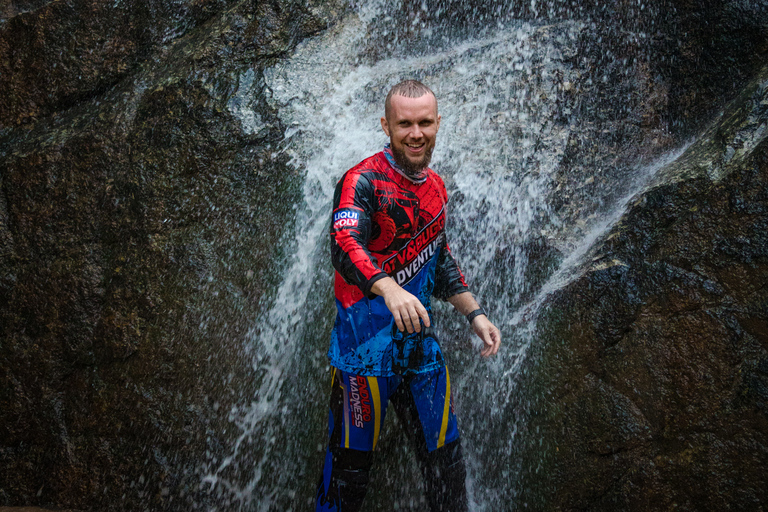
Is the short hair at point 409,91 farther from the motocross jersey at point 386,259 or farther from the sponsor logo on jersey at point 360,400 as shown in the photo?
the sponsor logo on jersey at point 360,400

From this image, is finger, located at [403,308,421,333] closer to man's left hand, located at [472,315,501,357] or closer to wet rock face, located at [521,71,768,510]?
man's left hand, located at [472,315,501,357]

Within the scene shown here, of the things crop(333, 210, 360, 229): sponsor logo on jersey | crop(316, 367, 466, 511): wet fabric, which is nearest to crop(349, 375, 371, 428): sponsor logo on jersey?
crop(316, 367, 466, 511): wet fabric

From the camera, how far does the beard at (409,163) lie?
2268mm

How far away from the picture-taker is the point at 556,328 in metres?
3.13

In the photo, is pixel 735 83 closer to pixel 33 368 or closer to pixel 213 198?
pixel 213 198

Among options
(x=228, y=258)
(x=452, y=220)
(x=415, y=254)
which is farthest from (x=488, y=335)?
(x=228, y=258)

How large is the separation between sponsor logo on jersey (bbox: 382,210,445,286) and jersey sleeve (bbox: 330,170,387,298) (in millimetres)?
204

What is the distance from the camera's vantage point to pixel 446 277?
2535 mm

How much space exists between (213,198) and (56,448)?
2.03 m

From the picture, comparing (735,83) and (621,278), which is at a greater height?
(735,83)

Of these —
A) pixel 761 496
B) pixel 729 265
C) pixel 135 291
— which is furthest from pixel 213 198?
pixel 761 496

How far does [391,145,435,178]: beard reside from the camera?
227 centimetres

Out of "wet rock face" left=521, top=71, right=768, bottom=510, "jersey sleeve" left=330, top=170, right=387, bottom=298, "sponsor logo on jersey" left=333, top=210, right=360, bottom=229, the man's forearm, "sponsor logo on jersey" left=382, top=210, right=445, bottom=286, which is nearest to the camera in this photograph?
"jersey sleeve" left=330, top=170, right=387, bottom=298

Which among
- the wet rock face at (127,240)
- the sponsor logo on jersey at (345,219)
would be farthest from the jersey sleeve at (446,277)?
the wet rock face at (127,240)
